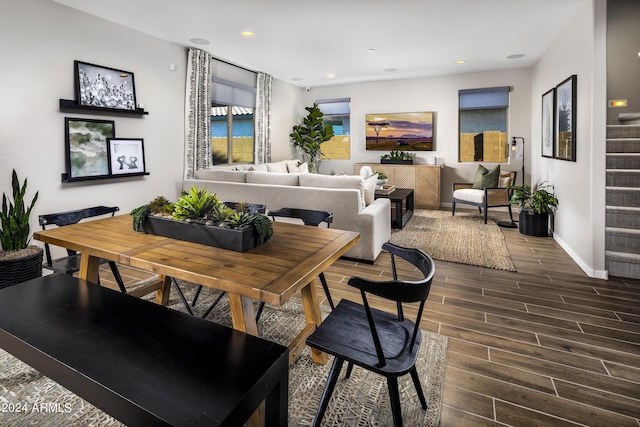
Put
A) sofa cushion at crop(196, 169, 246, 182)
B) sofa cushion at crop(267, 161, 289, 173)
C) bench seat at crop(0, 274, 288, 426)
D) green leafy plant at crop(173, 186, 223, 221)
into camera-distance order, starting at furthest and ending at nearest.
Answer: sofa cushion at crop(267, 161, 289, 173) < sofa cushion at crop(196, 169, 246, 182) < green leafy plant at crop(173, 186, 223, 221) < bench seat at crop(0, 274, 288, 426)

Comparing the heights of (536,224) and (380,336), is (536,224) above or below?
above

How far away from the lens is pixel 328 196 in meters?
3.75

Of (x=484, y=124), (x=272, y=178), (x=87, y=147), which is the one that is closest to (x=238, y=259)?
(x=272, y=178)

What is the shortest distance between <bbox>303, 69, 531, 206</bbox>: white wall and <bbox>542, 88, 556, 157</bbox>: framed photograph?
137cm

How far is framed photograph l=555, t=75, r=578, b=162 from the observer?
12.1 ft

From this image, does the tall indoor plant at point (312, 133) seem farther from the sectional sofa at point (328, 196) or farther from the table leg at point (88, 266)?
the table leg at point (88, 266)

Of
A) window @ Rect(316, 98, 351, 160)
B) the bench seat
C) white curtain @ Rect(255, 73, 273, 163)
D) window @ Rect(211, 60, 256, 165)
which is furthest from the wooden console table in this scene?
the bench seat

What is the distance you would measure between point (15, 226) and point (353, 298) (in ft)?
9.41

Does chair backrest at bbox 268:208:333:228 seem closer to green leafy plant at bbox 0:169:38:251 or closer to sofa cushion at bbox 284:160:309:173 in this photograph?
green leafy plant at bbox 0:169:38:251

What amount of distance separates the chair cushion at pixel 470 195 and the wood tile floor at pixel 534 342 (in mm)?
2133

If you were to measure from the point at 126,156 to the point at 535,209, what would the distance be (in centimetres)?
524

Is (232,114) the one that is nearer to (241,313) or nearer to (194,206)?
(194,206)

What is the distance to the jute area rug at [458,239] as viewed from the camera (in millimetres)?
3822

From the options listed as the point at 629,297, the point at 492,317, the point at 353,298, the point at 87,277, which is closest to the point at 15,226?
the point at 87,277
